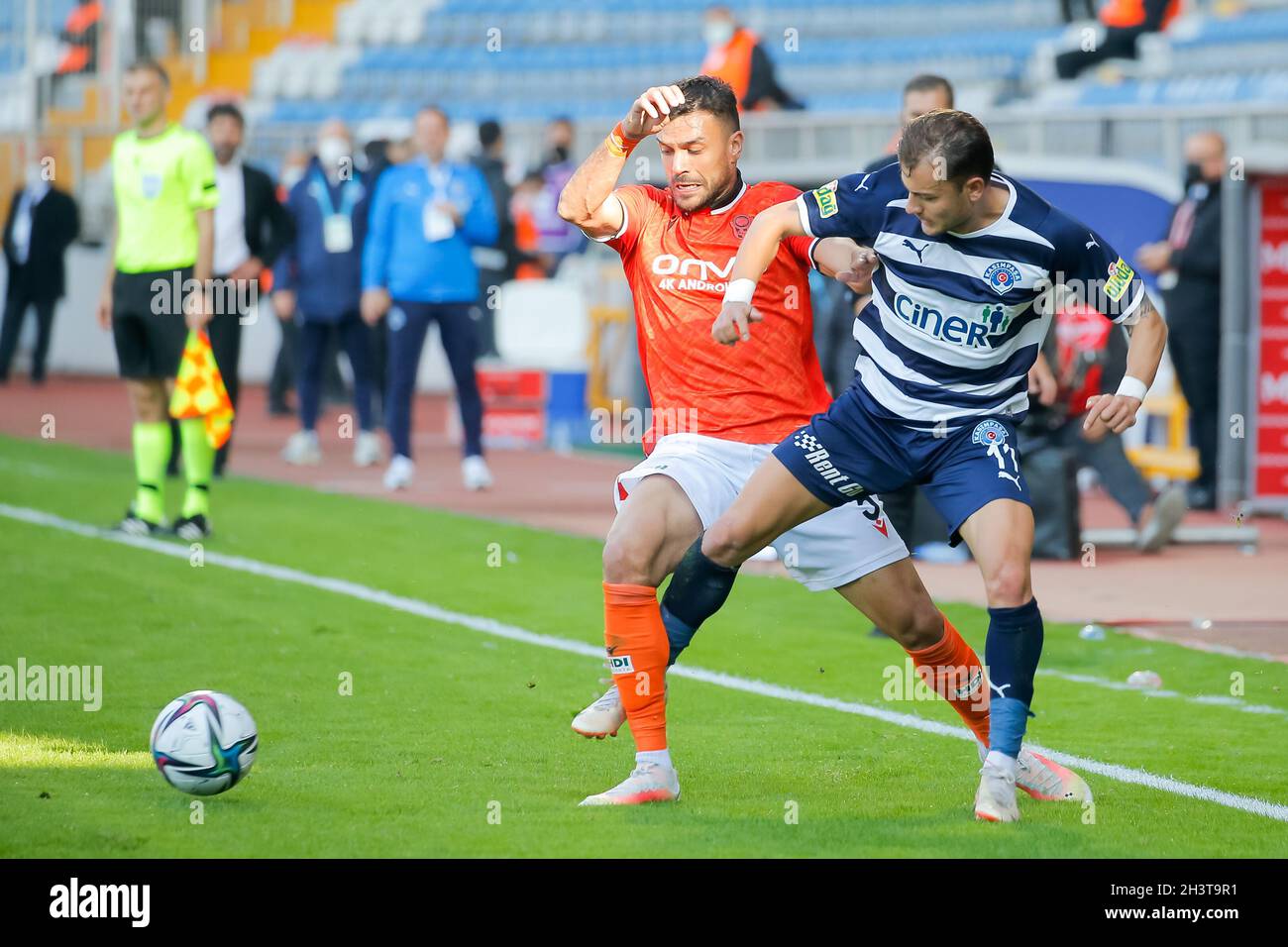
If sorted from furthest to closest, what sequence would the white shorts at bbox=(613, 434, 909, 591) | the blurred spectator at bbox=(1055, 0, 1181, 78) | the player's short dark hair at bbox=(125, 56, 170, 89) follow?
the blurred spectator at bbox=(1055, 0, 1181, 78), the player's short dark hair at bbox=(125, 56, 170, 89), the white shorts at bbox=(613, 434, 909, 591)

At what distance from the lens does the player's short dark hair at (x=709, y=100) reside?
6.11 metres

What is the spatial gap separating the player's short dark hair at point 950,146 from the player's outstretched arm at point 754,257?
0.42 metres

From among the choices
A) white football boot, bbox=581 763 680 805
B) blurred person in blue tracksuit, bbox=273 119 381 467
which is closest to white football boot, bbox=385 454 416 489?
blurred person in blue tracksuit, bbox=273 119 381 467

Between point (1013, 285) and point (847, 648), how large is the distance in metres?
3.19

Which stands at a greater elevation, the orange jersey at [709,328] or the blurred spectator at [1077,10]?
the blurred spectator at [1077,10]

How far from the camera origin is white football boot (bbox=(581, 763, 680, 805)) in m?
5.57

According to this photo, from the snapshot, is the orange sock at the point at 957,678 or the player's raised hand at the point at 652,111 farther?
the player's raised hand at the point at 652,111

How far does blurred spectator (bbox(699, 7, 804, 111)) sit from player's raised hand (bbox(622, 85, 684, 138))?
1341 centimetres

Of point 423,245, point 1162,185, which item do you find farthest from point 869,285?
point 1162,185

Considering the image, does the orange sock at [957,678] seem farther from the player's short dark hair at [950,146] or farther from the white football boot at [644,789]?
the player's short dark hair at [950,146]

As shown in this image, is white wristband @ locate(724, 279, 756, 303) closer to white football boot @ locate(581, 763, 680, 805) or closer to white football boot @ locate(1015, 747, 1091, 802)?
white football boot @ locate(581, 763, 680, 805)

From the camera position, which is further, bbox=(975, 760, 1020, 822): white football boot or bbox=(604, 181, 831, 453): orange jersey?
bbox=(604, 181, 831, 453): orange jersey

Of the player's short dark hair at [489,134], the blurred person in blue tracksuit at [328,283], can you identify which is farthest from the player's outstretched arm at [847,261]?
the player's short dark hair at [489,134]
